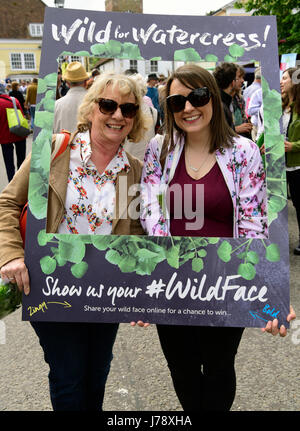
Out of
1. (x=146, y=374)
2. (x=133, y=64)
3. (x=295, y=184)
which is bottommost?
(x=146, y=374)

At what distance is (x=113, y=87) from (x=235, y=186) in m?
0.57

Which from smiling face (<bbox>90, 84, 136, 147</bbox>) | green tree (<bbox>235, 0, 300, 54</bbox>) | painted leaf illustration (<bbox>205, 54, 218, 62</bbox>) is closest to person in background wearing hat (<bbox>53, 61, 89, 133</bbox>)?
smiling face (<bbox>90, 84, 136, 147</bbox>)

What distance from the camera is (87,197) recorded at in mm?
1541

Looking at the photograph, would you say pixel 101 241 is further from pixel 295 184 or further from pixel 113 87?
pixel 295 184

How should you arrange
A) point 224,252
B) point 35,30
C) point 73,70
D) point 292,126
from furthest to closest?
point 35,30, point 292,126, point 73,70, point 224,252

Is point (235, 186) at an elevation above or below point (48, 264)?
A: above

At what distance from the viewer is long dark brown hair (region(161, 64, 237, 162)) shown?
59.2 inches

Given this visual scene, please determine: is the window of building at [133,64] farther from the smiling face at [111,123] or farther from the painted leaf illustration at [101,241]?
the painted leaf illustration at [101,241]

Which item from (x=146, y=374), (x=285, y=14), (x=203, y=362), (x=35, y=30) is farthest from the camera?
(x=35, y=30)

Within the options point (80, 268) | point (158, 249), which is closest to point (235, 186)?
point (158, 249)

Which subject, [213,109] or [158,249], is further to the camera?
[213,109]

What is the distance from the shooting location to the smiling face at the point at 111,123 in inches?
59.7

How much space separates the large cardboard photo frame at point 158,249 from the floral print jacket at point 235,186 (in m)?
0.05

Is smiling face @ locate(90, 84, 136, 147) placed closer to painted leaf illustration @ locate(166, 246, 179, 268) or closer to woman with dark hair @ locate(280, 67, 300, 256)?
painted leaf illustration @ locate(166, 246, 179, 268)
